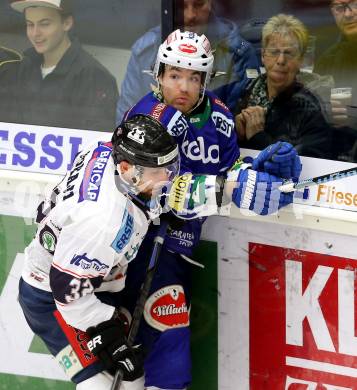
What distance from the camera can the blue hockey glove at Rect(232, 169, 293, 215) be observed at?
10.3 ft

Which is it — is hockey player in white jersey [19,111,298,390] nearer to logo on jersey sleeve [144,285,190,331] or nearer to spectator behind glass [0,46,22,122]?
logo on jersey sleeve [144,285,190,331]

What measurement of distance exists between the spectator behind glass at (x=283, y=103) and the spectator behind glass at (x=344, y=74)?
0.18 feet

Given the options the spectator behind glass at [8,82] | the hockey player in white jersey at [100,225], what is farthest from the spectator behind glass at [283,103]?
the spectator behind glass at [8,82]

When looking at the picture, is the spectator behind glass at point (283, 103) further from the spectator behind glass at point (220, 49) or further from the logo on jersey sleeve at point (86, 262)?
the logo on jersey sleeve at point (86, 262)

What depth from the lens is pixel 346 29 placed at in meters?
3.17

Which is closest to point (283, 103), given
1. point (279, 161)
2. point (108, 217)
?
point (279, 161)

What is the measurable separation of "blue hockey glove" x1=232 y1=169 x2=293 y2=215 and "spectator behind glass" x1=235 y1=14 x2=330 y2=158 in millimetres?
292

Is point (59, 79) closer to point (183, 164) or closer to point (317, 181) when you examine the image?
point (183, 164)

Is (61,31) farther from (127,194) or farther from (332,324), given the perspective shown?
(332,324)

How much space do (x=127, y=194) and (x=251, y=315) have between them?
0.77m

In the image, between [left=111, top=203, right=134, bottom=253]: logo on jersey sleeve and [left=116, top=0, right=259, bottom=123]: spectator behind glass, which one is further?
[left=116, top=0, right=259, bottom=123]: spectator behind glass

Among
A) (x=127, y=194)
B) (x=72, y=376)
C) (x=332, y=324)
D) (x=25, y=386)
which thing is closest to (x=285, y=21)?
(x=127, y=194)

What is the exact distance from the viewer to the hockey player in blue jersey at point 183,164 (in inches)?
126

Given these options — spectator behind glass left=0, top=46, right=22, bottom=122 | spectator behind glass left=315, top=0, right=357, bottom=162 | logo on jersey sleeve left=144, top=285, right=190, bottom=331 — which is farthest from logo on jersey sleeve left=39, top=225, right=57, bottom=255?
spectator behind glass left=315, top=0, right=357, bottom=162
